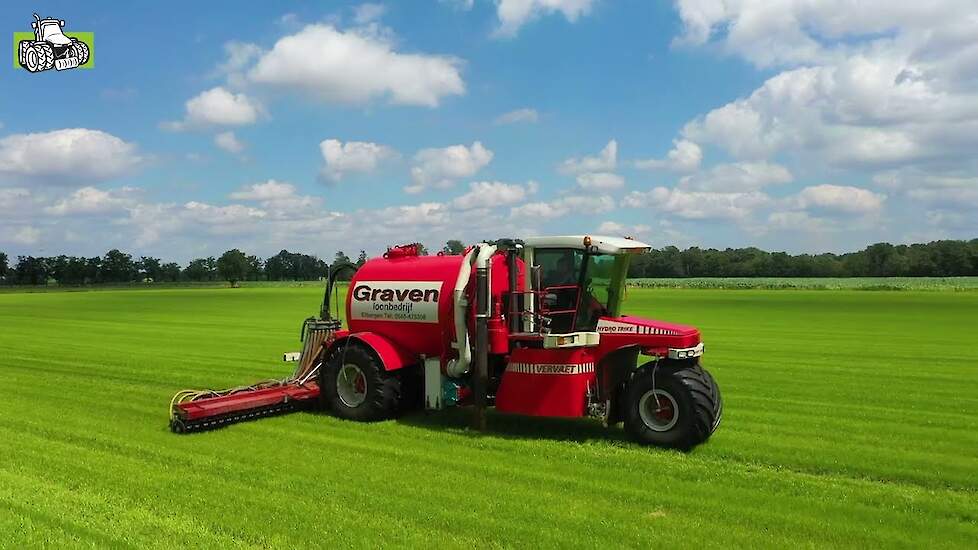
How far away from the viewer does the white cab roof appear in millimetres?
9781

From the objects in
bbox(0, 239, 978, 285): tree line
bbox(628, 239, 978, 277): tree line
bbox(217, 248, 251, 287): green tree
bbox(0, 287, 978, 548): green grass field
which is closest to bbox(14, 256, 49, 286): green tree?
bbox(0, 239, 978, 285): tree line

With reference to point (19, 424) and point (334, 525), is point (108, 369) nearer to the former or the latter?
point (19, 424)

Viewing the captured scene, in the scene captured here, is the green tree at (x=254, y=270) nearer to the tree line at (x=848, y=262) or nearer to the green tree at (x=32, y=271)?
the green tree at (x=32, y=271)

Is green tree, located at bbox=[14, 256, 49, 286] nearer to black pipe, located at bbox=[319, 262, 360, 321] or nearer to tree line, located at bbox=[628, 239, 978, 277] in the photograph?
tree line, located at bbox=[628, 239, 978, 277]

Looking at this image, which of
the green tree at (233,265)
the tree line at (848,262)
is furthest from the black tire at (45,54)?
the green tree at (233,265)

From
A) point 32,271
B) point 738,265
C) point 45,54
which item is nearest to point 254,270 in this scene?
point 32,271

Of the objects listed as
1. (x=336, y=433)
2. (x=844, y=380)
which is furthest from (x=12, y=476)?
(x=844, y=380)

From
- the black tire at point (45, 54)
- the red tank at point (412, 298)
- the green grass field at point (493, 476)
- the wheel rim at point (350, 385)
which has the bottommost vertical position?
the green grass field at point (493, 476)

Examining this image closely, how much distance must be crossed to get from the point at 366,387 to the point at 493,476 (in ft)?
12.0

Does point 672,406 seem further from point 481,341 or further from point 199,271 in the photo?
point 199,271

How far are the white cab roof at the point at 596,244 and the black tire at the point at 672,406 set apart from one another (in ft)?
5.20

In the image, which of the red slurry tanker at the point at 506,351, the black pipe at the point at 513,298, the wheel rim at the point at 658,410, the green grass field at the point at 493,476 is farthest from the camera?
the black pipe at the point at 513,298

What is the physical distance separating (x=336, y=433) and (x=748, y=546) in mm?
5912

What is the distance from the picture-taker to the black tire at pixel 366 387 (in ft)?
35.7
